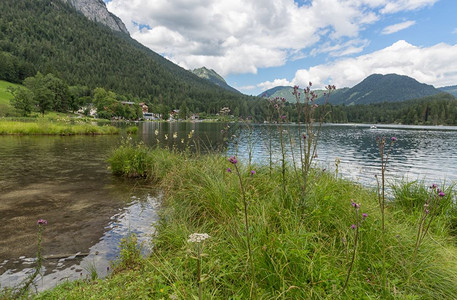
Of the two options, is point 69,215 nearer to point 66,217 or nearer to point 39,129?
point 66,217

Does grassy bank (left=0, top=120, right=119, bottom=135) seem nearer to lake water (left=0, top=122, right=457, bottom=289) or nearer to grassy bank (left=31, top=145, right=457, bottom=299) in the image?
lake water (left=0, top=122, right=457, bottom=289)

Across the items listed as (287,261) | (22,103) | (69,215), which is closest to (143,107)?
(22,103)

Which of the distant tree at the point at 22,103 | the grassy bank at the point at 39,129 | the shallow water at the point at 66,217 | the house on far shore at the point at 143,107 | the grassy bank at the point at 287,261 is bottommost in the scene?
the shallow water at the point at 66,217

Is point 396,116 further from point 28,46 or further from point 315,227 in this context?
point 28,46

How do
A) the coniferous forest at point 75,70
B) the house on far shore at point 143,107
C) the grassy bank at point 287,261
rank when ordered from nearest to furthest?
the grassy bank at point 287,261, the coniferous forest at point 75,70, the house on far shore at point 143,107

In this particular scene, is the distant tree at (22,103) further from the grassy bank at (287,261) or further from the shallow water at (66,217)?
the grassy bank at (287,261)

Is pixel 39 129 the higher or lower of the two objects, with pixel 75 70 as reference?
lower

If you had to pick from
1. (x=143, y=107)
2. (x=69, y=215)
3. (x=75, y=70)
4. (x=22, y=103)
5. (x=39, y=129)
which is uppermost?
(x=75, y=70)

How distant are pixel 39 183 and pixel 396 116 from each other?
641 feet

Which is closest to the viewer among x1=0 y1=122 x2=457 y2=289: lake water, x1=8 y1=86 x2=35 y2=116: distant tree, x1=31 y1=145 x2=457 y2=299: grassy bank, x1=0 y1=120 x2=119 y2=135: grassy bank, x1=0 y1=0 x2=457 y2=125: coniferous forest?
x1=31 y1=145 x2=457 y2=299: grassy bank

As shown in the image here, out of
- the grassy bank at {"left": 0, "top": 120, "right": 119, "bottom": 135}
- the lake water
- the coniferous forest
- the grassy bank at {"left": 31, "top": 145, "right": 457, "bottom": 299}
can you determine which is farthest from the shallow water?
the coniferous forest

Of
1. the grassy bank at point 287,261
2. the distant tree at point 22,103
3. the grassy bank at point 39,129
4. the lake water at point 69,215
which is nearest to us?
the grassy bank at point 287,261

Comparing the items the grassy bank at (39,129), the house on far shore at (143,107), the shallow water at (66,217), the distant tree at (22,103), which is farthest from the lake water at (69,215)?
the house on far shore at (143,107)

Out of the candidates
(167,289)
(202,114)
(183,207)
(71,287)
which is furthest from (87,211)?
(202,114)
